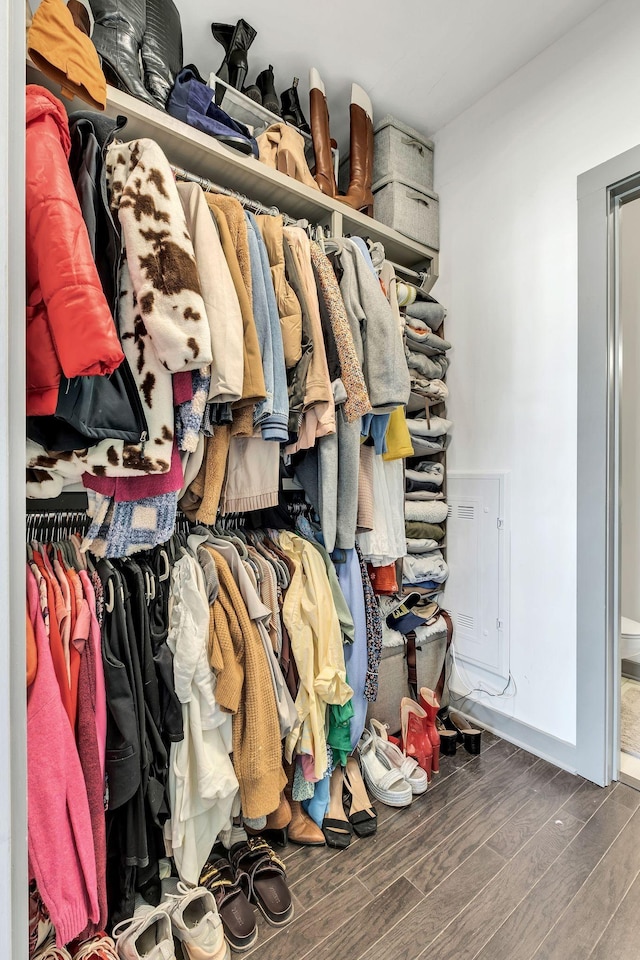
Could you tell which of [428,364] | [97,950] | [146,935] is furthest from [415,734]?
[428,364]

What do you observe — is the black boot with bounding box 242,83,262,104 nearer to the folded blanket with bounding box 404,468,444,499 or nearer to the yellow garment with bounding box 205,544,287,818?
the folded blanket with bounding box 404,468,444,499

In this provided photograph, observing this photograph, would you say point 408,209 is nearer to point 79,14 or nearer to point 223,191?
point 223,191

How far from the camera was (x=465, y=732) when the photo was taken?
186cm

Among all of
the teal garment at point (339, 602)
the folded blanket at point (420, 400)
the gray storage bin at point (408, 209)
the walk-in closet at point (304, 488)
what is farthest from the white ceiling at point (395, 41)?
the teal garment at point (339, 602)

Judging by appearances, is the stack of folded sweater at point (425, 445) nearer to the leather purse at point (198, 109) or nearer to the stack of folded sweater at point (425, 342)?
the stack of folded sweater at point (425, 342)

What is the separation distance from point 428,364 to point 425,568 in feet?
3.01

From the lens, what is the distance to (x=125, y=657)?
3.75 ft

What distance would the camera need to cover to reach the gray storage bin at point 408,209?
205cm

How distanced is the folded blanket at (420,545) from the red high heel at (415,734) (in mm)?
612

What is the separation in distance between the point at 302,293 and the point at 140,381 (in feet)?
1.93

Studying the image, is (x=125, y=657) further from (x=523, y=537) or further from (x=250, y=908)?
(x=523, y=537)

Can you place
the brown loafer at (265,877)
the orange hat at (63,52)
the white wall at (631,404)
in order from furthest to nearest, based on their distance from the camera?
the white wall at (631,404) < the brown loafer at (265,877) < the orange hat at (63,52)

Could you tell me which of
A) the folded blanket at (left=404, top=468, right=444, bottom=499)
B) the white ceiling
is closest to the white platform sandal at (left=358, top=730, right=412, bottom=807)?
the folded blanket at (left=404, top=468, right=444, bottom=499)

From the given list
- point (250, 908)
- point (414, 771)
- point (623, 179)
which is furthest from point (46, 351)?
point (623, 179)
